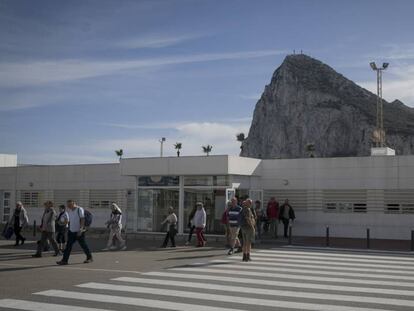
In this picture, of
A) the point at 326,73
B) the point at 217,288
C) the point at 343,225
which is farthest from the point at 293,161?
the point at 326,73

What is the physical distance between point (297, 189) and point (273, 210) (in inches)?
97.5

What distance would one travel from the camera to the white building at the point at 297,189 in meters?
24.5

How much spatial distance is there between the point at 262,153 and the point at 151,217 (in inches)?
5206

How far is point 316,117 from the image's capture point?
492 ft

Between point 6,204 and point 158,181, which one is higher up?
point 158,181

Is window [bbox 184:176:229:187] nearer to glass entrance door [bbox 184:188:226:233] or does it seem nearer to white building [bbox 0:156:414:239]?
white building [bbox 0:156:414:239]

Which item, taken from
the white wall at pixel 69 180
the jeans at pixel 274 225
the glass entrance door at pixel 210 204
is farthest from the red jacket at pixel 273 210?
the white wall at pixel 69 180

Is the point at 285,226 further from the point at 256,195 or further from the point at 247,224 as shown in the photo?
the point at 247,224

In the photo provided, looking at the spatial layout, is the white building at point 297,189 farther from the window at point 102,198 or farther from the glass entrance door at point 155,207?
the window at point 102,198

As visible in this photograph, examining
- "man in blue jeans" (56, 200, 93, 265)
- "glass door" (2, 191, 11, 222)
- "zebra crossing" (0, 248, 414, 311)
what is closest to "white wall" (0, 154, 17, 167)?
"glass door" (2, 191, 11, 222)

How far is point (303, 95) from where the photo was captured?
15388 cm

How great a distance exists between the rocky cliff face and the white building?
113 m

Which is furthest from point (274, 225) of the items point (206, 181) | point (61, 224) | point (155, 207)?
point (61, 224)

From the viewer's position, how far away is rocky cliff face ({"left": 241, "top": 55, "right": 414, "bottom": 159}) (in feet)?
468
